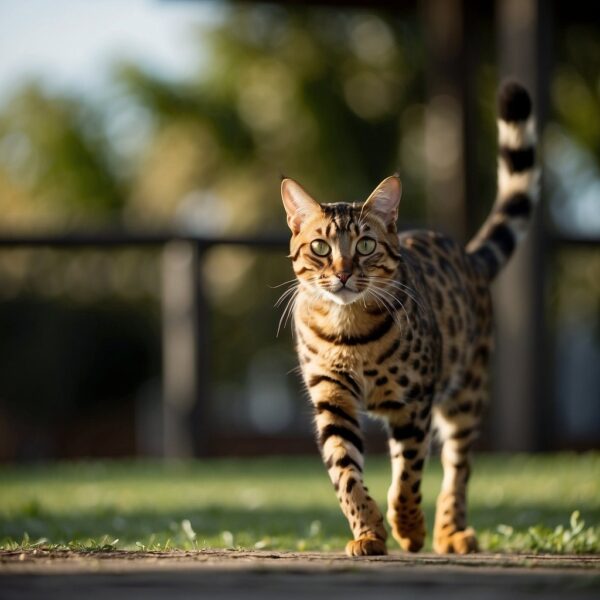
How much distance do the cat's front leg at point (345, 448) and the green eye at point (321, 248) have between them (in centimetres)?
40

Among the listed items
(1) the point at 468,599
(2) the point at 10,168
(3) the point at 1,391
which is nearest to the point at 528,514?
(1) the point at 468,599

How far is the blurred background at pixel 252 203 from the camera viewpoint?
28.8 ft

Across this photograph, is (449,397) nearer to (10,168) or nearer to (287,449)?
(287,449)

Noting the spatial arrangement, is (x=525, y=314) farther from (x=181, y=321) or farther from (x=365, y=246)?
(x=365, y=246)

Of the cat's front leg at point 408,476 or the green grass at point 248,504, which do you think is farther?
the green grass at point 248,504

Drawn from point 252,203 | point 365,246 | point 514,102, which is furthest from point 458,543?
point 252,203

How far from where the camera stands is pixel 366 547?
3.52m

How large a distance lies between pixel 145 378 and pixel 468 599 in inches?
569

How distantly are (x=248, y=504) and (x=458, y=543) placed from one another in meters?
1.86

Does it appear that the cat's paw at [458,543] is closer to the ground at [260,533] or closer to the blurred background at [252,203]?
the ground at [260,533]

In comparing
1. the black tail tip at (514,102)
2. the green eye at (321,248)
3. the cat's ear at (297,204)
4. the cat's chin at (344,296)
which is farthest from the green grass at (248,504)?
the black tail tip at (514,102)

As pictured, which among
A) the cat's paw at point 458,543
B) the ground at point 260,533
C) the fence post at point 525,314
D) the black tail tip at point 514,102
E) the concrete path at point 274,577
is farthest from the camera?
the fence post at point 525,314

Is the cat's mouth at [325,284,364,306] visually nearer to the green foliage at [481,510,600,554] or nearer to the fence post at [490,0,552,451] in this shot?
the green foliage at [481,510,600,554]

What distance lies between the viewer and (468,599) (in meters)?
2.28
